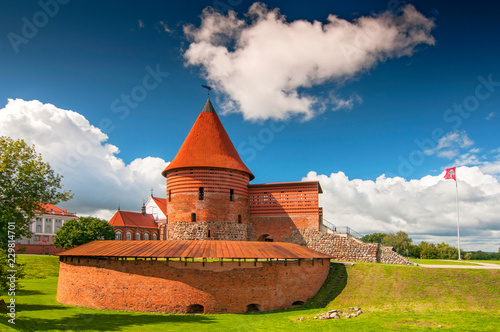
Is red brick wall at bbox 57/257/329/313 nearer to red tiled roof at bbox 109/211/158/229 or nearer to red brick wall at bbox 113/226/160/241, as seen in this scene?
red brick wall at bbox 113/226/160/241

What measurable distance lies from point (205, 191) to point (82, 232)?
14.2 meters

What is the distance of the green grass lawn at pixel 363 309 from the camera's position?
13.1 metres

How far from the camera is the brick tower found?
25.9 m

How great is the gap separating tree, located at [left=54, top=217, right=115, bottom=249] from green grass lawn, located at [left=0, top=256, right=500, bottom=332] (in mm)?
11249

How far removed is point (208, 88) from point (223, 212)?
10.7m

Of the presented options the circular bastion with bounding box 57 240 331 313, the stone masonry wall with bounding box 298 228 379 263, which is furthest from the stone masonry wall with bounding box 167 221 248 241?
the circular bastion with bounding box 57 240 331 313

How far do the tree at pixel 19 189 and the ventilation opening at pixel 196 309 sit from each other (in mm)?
7475

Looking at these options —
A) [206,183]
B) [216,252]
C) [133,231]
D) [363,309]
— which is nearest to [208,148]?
[206,183]

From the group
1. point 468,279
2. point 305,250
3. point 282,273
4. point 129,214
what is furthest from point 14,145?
point 129,214

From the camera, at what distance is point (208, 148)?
27.9 metres

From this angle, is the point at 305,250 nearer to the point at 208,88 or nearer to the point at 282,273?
the point at 282,273

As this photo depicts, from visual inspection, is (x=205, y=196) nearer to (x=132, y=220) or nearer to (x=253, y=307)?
(x=253, y=307)

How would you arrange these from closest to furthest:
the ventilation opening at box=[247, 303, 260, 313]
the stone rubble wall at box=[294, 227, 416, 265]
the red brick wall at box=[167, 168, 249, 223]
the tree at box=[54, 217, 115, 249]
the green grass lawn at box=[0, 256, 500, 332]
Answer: the green grass lawn at box=[0, 256, 500, 332] < the ventilation opening at box=[247, 303, 260, 313] < the stone rubble wall at box=[294, 227, 416, 265] < the red brick wall at box=[167, 168, 249, 223] < the tree at box=[54, 217, 115, 249]

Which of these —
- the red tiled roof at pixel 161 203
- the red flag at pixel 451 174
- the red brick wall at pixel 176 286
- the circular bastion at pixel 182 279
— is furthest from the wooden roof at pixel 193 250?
the red tiled roof at pixel 161 203
